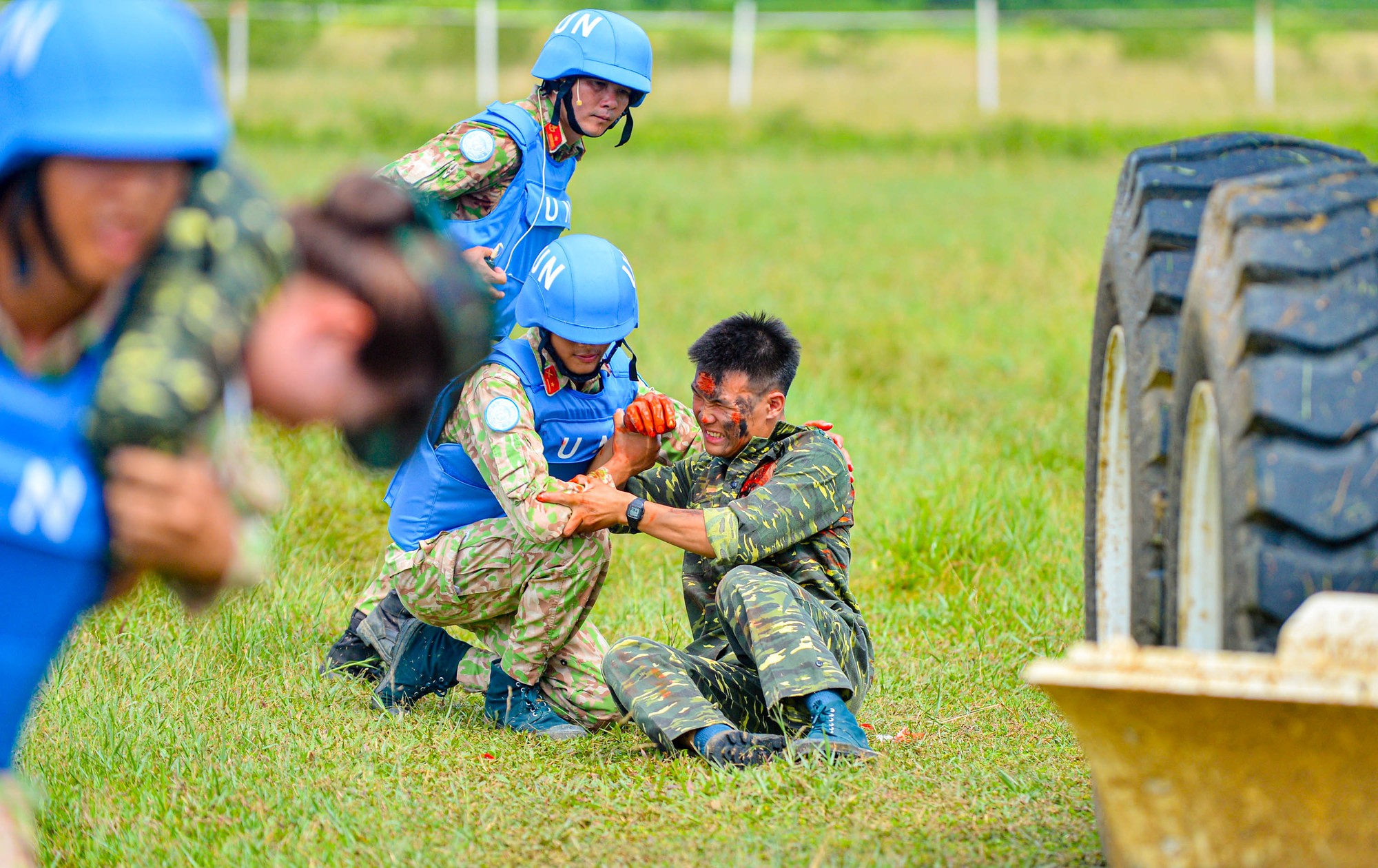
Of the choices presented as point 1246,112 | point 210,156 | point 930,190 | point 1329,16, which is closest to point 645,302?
point 930,190

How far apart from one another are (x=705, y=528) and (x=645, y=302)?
707 cm

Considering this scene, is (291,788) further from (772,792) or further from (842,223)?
(842,223)

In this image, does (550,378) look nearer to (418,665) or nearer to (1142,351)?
(418,665)

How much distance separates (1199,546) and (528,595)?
2103mm

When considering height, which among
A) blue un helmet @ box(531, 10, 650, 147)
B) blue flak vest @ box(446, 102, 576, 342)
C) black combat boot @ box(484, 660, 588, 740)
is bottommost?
black combat boot @ box(484, 660, 588, 740)

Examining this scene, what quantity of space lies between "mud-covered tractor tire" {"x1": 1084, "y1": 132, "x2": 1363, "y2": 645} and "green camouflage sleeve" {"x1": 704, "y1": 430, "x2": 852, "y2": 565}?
A: 0.74m

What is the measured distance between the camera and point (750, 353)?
3.81m

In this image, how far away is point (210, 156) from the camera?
5.50 feet

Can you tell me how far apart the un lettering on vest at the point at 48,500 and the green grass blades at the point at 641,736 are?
1.38 metres

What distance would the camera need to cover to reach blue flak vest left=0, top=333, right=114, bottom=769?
1624 millimetres

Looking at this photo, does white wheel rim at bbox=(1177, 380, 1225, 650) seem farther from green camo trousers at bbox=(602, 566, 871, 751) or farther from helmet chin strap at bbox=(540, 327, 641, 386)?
helmet chin strap at bbox=(540, 327, 641, 386)

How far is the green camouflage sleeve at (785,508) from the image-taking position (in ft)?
11.9

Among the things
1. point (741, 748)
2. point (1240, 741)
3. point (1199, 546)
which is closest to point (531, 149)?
point (741, 748)

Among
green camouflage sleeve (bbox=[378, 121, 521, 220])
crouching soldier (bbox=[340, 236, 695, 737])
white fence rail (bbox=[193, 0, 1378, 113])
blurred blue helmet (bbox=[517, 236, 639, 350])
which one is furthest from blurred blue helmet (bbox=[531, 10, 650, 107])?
white fence rail (bbox=[193, 0, 1378, 113])
